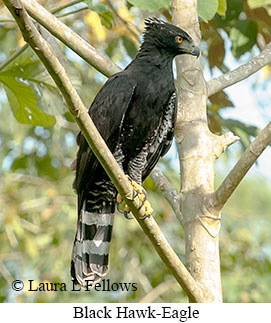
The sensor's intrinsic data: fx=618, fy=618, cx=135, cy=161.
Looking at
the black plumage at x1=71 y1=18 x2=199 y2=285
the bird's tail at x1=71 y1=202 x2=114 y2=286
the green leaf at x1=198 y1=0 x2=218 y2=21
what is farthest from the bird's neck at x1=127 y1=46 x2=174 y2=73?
the bird's tail at x1=71 y1=202 x2=114 y2=286

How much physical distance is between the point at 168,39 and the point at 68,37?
0.80 m

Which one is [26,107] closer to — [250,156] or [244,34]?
[244,34]

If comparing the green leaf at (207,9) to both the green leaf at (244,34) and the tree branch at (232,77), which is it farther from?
the green leaf at (244,34)

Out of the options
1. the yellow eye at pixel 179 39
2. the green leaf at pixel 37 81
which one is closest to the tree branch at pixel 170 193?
the yellow eye at pixel 179 39

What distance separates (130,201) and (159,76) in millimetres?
1271

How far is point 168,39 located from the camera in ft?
13.9

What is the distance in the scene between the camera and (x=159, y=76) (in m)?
4.13

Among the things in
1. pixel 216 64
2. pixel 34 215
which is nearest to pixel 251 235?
pixel 34 215

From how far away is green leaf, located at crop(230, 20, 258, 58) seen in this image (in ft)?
15.0

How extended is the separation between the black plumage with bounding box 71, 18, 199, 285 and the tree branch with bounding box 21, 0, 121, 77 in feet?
0.36

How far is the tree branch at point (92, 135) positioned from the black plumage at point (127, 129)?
0.85 m

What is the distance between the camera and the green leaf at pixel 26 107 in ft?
14.9

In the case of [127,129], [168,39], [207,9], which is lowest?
[127,129]

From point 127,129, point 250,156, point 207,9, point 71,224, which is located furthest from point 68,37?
point 71,224
